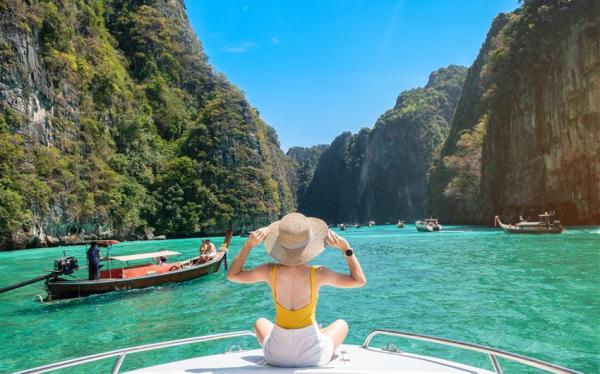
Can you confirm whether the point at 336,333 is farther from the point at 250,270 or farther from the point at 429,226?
the point at 429,226

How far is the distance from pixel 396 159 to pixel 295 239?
12735 centimetres

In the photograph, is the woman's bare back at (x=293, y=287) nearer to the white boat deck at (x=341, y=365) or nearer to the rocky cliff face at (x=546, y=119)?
the white boat deck at (x=341, y=365)

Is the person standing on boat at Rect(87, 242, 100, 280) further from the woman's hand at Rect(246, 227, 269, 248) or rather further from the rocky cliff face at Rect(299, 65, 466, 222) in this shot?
the rocky cliff face at Rect(299, 65, 466, 222)

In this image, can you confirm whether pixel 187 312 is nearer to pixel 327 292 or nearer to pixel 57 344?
pixel 57 344

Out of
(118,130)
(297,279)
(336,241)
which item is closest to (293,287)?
(297,279)

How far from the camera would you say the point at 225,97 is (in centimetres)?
8294

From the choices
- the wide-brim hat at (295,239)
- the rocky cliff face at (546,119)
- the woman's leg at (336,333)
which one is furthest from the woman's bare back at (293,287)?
the rocky cliff face at (546,119)

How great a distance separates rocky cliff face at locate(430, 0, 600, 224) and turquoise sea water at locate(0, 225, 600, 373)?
2431 cm

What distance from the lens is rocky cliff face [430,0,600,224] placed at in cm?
3491

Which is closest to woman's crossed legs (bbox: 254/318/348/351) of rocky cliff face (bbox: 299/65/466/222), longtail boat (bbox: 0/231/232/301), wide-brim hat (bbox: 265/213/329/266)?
wide-brim hat (bbox: 265/213/329/266)

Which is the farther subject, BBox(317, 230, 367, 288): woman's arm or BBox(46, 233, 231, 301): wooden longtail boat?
BBox(46, 233, 231, 301): wooden longtail boat

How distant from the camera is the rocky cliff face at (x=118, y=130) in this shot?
3853 cm

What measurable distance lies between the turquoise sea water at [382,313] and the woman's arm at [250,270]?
4306 millimetres

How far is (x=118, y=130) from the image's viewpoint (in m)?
59.6
